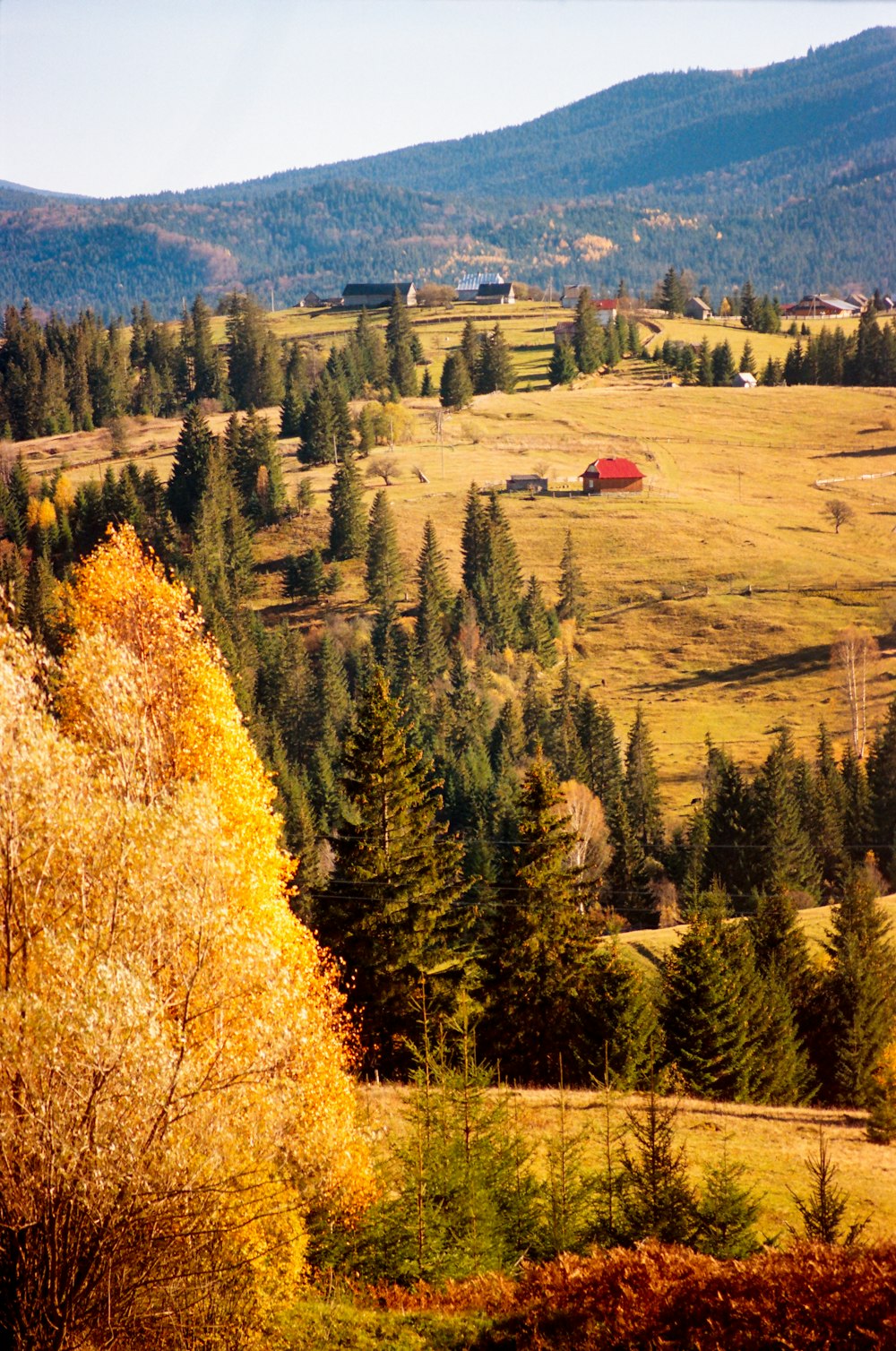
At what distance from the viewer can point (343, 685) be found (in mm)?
96000

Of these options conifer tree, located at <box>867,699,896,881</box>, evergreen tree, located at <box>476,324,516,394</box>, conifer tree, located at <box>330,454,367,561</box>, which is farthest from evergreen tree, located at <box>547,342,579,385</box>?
conifer tree, located at <box>867,699,896,881</box>

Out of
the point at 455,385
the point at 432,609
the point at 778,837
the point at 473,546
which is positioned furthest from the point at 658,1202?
the point at 455,385

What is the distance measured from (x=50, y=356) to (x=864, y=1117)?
164214 millimetres

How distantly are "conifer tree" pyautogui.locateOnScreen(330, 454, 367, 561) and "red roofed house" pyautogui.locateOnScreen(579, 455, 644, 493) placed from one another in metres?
30.0

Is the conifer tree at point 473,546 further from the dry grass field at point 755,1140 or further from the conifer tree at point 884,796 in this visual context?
the dry grass field at point 755,1140

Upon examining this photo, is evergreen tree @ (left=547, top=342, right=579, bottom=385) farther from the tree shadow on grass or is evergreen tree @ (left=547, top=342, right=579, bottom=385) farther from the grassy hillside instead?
the grassy hillside

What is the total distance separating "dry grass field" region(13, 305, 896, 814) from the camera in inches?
3935

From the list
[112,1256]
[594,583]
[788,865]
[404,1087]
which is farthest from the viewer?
[594,583]

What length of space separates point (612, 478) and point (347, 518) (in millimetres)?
34276

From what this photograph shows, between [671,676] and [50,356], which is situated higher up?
[50,356]

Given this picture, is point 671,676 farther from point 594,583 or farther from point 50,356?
point 50,356

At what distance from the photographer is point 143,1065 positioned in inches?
563

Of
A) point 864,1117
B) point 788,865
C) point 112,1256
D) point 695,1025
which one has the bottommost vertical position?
point 788,865

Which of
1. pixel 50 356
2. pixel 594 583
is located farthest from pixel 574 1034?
pixel 50 356
